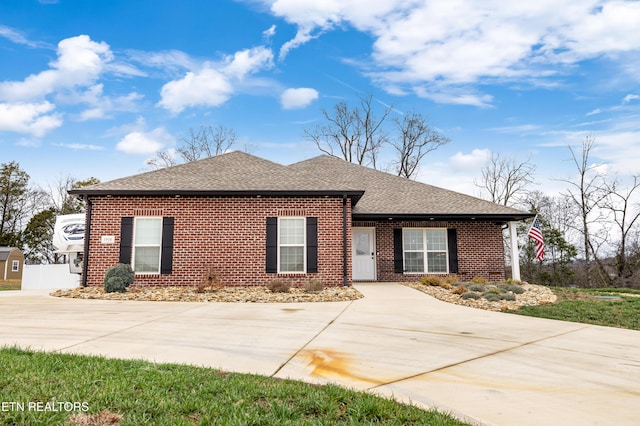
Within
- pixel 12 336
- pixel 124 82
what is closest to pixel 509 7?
pixel 12 336

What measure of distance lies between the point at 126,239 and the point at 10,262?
32.0 m

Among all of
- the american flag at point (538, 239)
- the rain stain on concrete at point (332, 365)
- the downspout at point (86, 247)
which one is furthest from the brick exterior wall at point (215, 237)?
the american flag at point (538, 239)

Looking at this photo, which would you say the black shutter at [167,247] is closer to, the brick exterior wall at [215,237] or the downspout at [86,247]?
the brick exterior wall at [215,237]

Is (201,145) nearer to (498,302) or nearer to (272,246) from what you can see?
(272,246)

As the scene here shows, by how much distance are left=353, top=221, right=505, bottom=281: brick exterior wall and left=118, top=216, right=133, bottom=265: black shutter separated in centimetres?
802

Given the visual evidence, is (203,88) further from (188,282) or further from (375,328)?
(375,328)

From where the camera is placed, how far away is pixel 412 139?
31344 millimetres

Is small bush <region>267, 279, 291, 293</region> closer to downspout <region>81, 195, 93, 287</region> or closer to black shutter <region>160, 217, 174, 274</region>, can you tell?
black shutter <region>160, 217, 174, 274</region>

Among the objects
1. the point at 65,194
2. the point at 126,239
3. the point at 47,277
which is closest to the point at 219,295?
the point at 126,239

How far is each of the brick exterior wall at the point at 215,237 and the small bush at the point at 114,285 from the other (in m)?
1.12

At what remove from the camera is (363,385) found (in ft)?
12.0

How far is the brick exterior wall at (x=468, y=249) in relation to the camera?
1543 centimetres

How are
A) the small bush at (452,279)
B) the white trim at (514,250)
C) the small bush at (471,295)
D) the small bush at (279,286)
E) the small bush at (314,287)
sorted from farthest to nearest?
the white trim at (514,250)
the small bush at (452,279)
the small bush at (314,287)
the small bush at (279,286)
the small bush at (471,295)

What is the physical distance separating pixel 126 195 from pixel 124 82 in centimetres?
829
